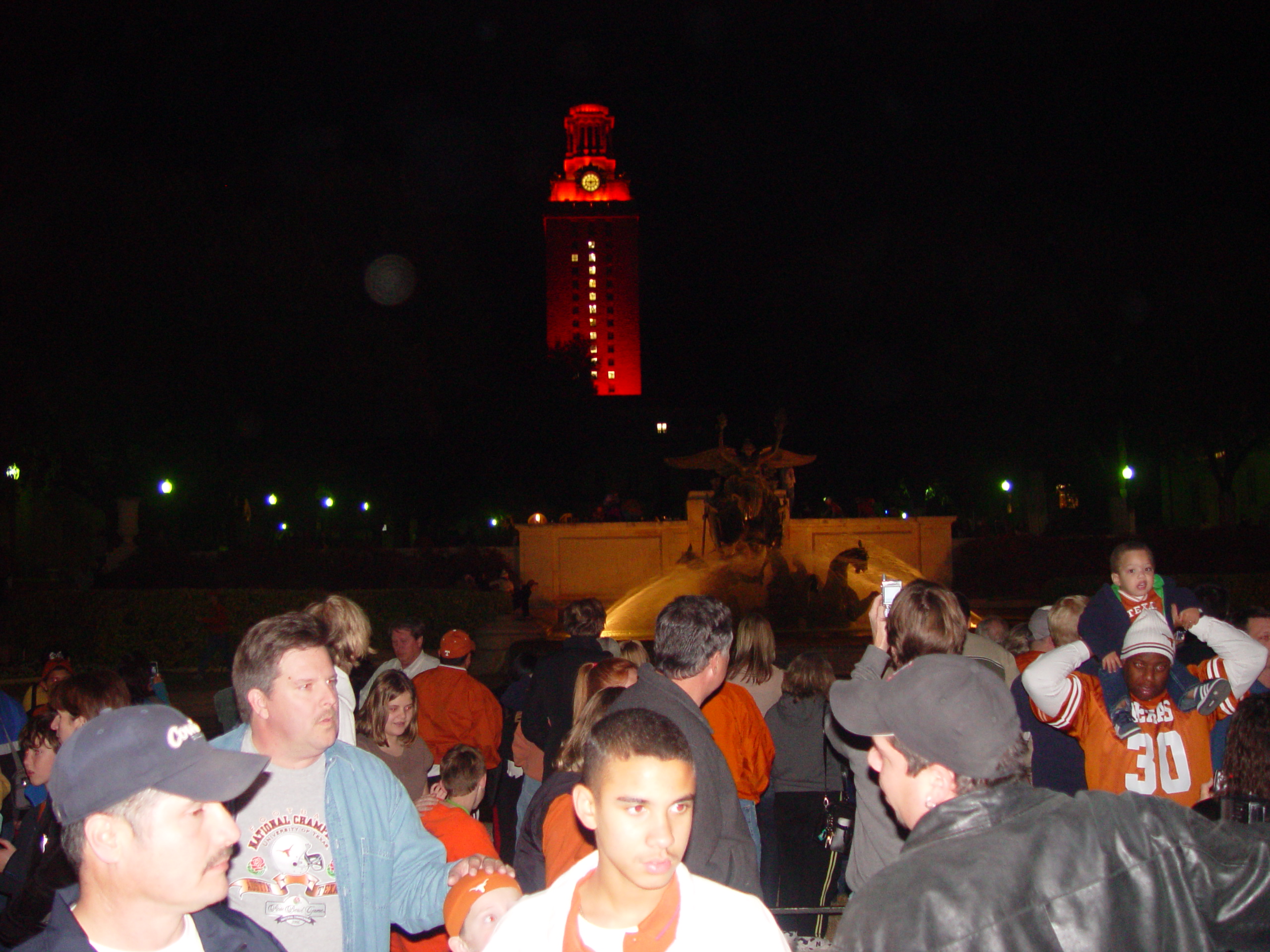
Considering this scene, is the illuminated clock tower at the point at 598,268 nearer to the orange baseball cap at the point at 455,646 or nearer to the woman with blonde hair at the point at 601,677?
the orange baseball cap at the point at 455,646

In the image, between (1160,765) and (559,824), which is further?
(1160,765)

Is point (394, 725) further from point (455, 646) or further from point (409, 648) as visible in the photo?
point (409, 648)

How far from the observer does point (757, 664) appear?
5926 millimetres

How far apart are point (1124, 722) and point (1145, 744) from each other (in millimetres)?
121

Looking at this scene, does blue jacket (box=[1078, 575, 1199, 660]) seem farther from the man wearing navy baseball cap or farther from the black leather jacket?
the man wearing navy baseball cap

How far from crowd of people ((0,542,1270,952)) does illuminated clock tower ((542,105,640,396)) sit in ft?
350

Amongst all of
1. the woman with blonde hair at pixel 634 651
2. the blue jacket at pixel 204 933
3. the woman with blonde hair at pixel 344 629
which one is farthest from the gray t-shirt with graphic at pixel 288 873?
the woman with blonde hair at pixel 634 651

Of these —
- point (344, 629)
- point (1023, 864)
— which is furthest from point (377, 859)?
point (344, 629)

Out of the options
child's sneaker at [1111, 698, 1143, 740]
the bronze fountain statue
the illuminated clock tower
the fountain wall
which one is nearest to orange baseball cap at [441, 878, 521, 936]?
child's sneaker at [1111, 698, 1143, 740]

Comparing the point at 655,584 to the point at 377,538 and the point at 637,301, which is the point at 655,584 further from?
the point at 637,301

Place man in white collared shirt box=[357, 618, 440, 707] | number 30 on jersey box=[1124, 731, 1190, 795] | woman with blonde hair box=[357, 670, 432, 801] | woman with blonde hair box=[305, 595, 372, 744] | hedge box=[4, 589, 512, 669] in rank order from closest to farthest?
number 30 on jersey box=[1124, 731, 1190, 795] < woman with blonde hair box=[305, 595, 372, 744] < woman with blonde hair box=[357, 670, 432, 801] < man in white collared shirt box=[357, 618, 440, 707] < hedge box=[4, 589, 512, 669]

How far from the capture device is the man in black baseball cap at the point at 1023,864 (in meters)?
1.91

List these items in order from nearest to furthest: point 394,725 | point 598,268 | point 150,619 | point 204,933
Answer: point 204,933 → point 394,725 → point 150,619 → point 598,268

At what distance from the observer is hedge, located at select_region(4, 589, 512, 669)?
1764 centimetres
